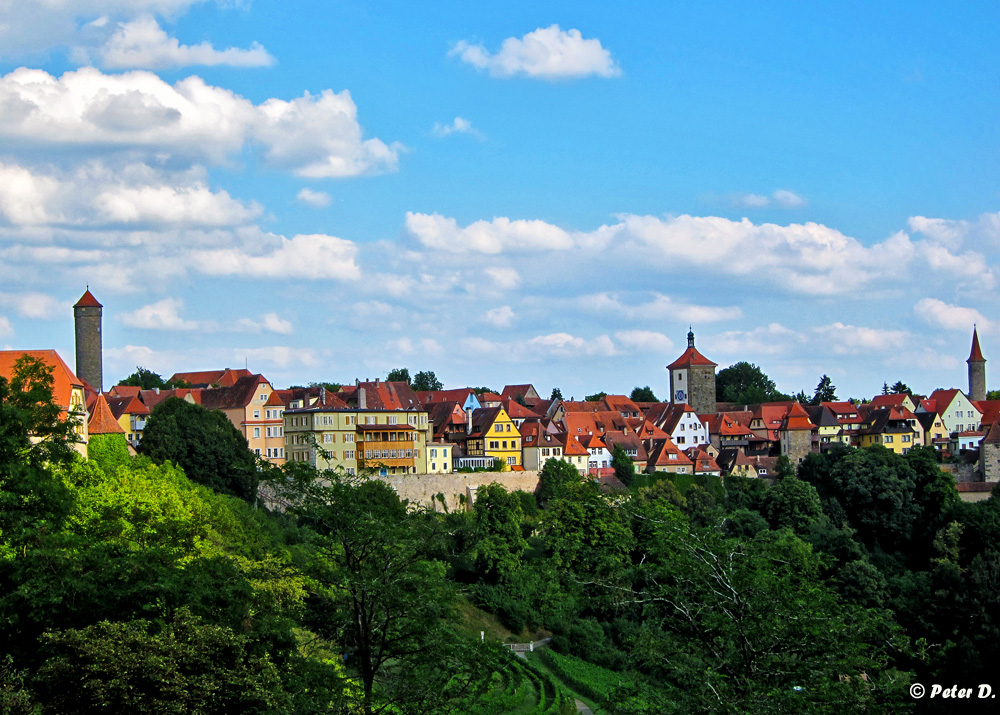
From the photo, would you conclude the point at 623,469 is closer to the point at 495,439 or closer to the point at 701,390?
the point at 495,439

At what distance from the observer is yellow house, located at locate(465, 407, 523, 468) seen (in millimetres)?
80438

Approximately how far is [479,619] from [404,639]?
1278 inches

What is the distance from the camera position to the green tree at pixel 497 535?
171ft

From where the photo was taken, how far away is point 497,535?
53.4 meters

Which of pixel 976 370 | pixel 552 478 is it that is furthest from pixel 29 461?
pixel 976 370

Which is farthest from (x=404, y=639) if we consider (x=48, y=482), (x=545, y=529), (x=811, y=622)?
Answer: (x=545, y=529)

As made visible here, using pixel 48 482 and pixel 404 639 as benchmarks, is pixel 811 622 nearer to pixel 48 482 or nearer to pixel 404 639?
pixel 404 639

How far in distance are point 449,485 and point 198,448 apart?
16.7m

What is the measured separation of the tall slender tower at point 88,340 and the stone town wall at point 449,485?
33.4 meters

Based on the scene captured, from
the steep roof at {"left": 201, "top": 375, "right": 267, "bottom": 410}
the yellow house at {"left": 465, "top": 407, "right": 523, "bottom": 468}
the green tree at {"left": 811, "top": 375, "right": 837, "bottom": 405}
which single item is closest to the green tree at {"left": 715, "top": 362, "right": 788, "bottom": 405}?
the green tree at {"left": 811, "top": 375, "right": 837, "bottom": 405}

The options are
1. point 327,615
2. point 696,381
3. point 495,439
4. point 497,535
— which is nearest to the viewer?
point 327,615

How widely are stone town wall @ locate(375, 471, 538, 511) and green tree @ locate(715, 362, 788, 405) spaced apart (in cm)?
7361

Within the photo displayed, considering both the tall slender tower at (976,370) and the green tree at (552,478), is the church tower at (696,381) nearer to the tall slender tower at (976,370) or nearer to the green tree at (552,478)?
the tall slender tower at (976,370)

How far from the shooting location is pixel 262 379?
73750 mm
